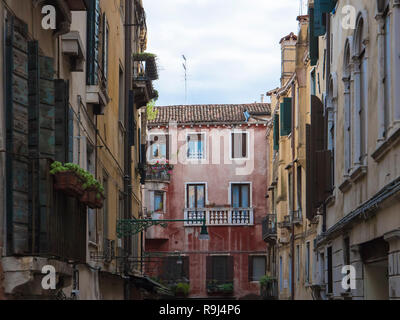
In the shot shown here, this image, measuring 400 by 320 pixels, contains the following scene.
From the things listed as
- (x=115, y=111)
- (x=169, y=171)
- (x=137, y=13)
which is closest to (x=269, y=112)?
(x=169, y=171)

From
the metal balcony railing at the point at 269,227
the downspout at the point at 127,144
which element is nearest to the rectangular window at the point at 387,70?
the downspout at the point at 127,144

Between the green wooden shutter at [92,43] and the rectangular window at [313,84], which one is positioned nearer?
the green wooden shutter at [92,43]

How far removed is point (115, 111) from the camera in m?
21.4

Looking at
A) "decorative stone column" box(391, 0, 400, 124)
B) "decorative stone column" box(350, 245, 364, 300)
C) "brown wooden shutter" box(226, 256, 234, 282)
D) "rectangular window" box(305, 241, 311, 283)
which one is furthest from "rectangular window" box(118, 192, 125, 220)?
"brown wooden shutter" box(226, 256, 234, 282)

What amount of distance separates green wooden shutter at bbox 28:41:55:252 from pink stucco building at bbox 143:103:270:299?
34.9 m

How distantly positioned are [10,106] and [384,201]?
5.07 m

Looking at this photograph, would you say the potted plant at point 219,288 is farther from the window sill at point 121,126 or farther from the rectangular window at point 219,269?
the window sill at point 121,126

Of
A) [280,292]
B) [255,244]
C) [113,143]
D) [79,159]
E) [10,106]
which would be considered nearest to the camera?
[10,106]

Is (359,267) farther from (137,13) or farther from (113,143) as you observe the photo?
(137,13)

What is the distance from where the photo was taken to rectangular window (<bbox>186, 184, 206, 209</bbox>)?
46.9 meters

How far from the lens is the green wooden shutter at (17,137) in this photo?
9367mm

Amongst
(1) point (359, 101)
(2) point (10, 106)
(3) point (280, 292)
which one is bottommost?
(3) point (280, 292)

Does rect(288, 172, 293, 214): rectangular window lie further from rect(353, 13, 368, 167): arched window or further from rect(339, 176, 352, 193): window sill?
rect(353, 13, 368, 167): arched window

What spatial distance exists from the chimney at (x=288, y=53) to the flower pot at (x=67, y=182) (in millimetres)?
28903
